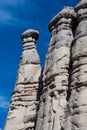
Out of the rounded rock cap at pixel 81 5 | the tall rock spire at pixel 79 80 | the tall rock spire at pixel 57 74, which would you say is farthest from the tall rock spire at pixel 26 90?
the rounded rock cap at pixel 81 5

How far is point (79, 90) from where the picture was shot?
422 inches

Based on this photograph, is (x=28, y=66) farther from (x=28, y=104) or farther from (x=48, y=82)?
(x=48, y=82)

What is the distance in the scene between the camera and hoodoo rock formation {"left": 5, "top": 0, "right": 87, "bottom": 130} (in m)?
10.8

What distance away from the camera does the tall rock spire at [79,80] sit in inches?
400

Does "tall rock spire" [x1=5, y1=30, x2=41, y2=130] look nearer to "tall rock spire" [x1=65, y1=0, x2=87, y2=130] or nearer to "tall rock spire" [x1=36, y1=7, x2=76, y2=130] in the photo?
"tall rock spire" [x1=36, y1=7, x2=76, y2=130]

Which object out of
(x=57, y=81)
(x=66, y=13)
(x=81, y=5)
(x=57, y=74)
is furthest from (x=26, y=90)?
(x=81, y=5)

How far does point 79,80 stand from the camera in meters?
10.9

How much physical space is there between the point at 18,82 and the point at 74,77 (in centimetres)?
403

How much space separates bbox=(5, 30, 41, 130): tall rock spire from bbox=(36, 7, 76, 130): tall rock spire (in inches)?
55.9

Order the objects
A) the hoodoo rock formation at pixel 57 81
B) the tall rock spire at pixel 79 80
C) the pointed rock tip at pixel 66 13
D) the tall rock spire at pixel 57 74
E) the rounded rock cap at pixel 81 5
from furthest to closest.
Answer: the pointed rock tip at pixel 66 13, the rounded rock cap at pixel 81 5, the tall rock spire at pixel 57 74, the hoodoo rock formation at pixel 57 81, the tall rock spire at pixel 79 80

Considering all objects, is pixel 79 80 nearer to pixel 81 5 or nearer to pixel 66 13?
pixel 81 5

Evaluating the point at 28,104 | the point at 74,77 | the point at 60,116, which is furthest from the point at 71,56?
the point at 28,104

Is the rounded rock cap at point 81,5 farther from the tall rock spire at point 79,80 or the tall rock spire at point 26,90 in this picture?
the tall rock spire at point 26,90

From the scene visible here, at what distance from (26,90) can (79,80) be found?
156 inches
